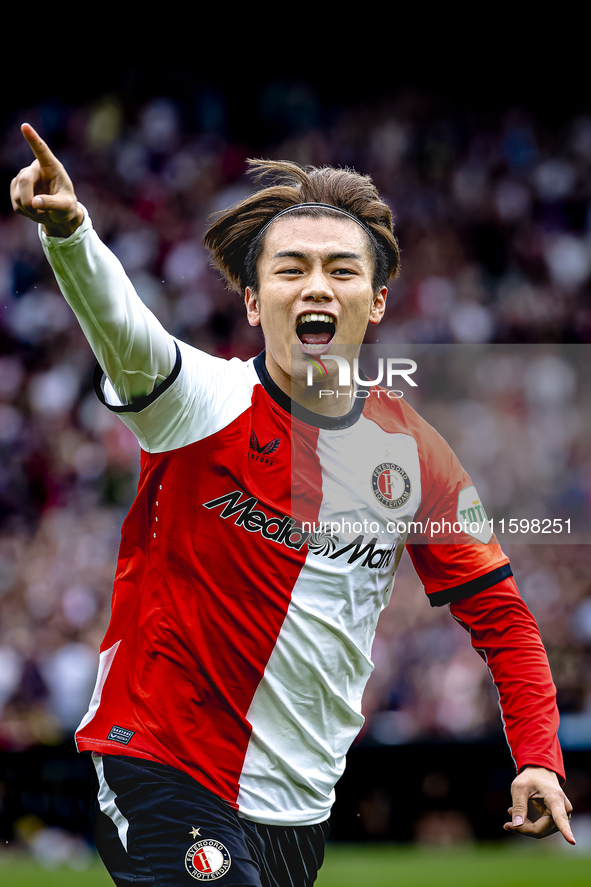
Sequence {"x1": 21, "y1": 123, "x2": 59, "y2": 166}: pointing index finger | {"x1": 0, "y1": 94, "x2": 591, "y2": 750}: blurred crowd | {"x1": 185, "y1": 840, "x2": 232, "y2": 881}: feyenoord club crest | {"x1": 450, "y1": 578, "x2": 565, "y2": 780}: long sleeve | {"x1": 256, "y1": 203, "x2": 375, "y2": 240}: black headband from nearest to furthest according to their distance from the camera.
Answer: {"x1": 21, "y1": 123, "x2": 59, "y2": 166}: pointing index finger < {"x1": 185, "y1": 840, "x2": 232, "y2": 881}: feyenoord club crest < {"x1": 450, "y1": 578, "x2": 565, "y2": 780}: long sleeve < {"x1": 256, "y1": 203, "x2": 375, "y2": 240}: black headband < {"x1": 0, "y1": 94, "x2": 591, "y2": 750}: blurred crowd

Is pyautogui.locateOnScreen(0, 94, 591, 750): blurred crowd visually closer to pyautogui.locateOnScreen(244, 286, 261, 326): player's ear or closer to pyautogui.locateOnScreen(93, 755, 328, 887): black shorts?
pyautogui.locateOnScreen(93, 755, 328, 887): black shorts

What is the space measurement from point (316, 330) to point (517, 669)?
1260mm

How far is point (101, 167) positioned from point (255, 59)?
2.82 metres

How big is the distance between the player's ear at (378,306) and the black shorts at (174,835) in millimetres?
1654

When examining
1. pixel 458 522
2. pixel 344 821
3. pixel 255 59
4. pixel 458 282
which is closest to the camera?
pixel 458 522

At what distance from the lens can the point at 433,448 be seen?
3531 millimetres

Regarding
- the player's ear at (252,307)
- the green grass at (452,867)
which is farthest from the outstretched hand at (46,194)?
the green grass at (452,867)

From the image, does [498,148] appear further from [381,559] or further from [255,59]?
[381,559]

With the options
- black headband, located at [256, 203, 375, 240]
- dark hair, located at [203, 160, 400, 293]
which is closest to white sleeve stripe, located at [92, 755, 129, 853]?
dark hair, located at [203, 160, 400, 293]

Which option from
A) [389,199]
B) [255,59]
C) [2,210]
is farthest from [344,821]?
[255,59]

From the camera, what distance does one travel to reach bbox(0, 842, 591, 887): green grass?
23.0ft

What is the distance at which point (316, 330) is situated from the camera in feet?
10.9

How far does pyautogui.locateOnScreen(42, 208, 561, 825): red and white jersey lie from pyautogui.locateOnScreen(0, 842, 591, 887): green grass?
4277 millimetres

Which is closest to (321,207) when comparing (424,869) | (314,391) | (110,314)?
(314,391)
